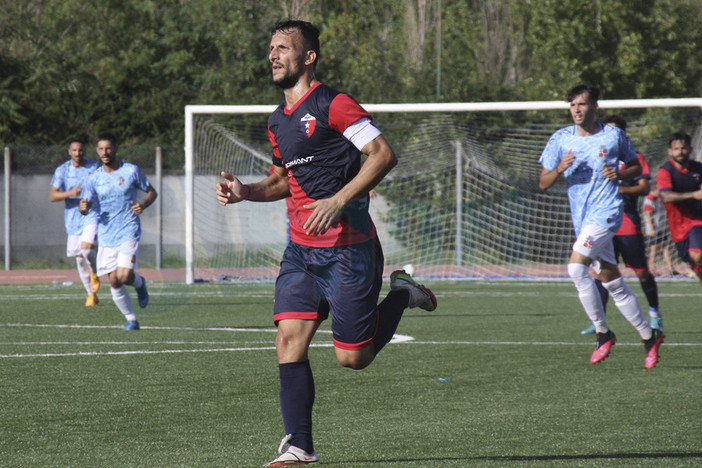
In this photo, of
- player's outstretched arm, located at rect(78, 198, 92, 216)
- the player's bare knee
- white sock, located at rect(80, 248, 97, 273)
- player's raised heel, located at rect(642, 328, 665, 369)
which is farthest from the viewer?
white sock, located at rect(80, 248, 97, 273)

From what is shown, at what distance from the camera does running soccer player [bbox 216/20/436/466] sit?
490cm

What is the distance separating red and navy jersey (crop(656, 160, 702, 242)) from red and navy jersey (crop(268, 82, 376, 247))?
6.78 meters

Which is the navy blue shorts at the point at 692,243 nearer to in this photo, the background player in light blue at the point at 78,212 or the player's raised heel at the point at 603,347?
the player's raised heel at the point at 603,347

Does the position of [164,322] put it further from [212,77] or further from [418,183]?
[212,77]

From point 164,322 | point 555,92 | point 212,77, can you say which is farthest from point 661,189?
point 212,77

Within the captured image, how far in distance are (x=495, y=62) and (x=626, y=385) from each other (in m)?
25.1

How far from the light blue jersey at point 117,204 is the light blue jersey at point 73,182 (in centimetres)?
232

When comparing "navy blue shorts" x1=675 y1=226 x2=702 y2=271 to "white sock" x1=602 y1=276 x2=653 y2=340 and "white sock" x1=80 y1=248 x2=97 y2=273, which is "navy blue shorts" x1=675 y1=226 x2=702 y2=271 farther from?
"white sock" x1=80 y1=248 x2=97 y2=273

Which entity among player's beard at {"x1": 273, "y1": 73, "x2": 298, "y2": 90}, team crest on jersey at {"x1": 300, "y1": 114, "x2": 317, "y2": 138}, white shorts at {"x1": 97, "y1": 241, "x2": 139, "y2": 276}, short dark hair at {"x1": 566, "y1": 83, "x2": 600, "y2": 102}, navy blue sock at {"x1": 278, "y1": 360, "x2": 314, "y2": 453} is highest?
short dark hair at {"x1": 566, "y1": 83, "x2": 600, "y2": 102}

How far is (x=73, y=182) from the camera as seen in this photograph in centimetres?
1399

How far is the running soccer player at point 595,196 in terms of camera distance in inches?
330

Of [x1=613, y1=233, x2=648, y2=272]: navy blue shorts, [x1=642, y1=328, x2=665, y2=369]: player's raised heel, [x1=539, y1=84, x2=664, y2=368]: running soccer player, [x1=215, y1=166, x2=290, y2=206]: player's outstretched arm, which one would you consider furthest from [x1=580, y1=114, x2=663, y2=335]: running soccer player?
[x1=215, y1=166, x2=290, y2=206]: player's outstretched arm

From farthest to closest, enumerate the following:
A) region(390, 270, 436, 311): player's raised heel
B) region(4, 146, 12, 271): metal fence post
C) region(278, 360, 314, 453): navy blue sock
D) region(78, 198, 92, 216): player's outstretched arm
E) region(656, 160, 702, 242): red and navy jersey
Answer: region(4, 146, 12, 271): metal fence post < region(78, 198, 92, 216): player's outstretched arm < region(656, 160, 702, 242): red and navy jersey < region(390, 270, 436, 311): player's raised heel < region(278, 360, 314, 453): navy blue sock

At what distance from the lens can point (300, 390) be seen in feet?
16.2
